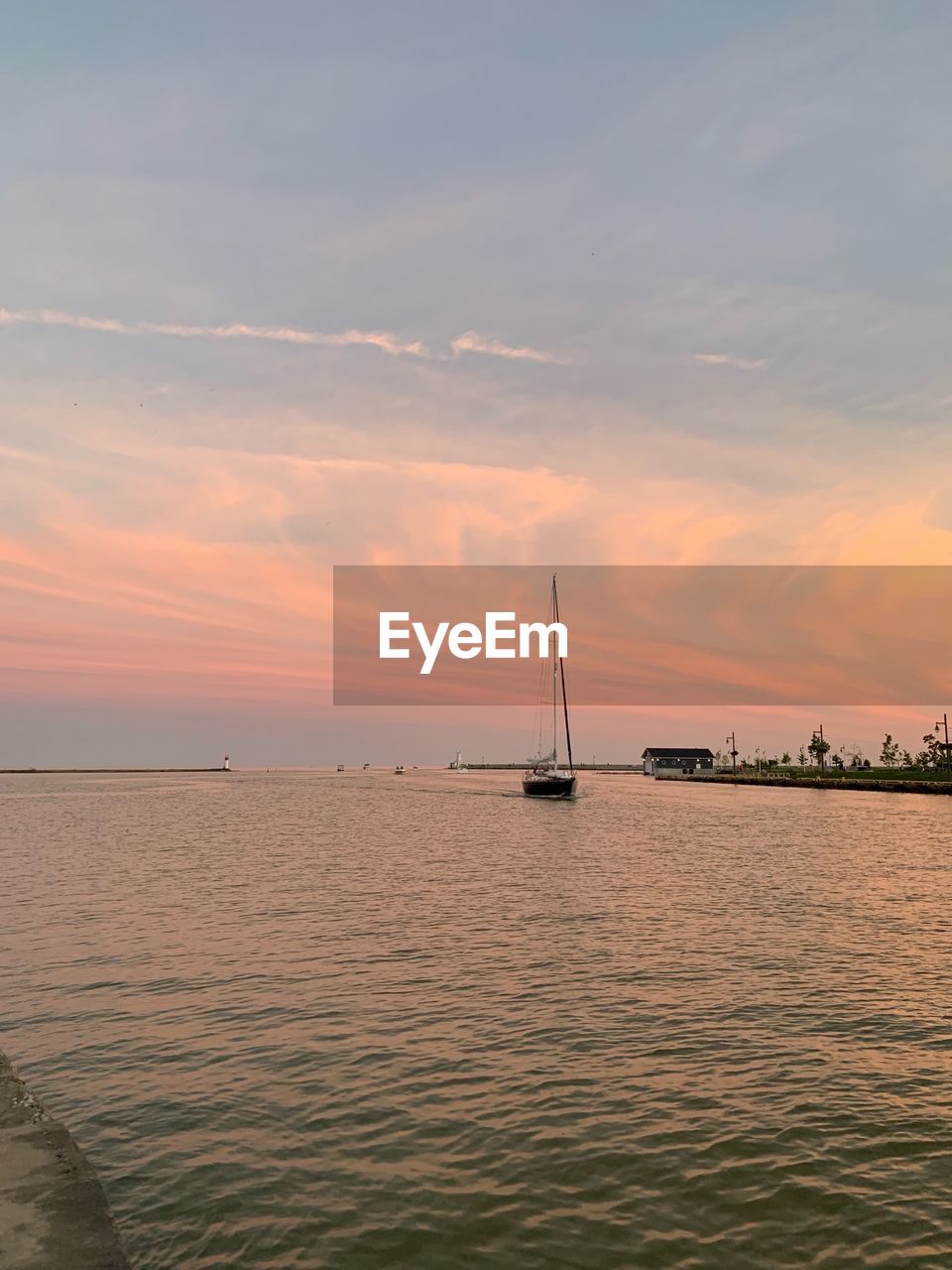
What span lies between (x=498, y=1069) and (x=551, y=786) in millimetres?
112128

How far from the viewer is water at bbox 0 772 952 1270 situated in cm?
1020

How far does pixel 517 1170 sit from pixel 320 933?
17724 mm

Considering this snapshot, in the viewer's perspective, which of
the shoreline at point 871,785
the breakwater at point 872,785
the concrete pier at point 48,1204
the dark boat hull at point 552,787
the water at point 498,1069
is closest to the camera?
the concrete pier at point 48,1204

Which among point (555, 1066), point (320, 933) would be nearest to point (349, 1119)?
point (555, 1066)

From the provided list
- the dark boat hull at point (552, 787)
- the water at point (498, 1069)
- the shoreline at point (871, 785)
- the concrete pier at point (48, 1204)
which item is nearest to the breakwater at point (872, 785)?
the shoreline at point (871, 785)

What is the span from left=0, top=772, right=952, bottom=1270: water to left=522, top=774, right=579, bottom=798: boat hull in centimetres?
8744

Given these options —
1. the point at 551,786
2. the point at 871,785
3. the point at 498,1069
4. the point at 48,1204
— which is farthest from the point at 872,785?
the point at 48,1204

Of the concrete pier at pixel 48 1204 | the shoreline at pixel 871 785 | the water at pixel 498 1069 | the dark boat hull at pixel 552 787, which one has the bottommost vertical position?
the shoreline at pixel 871 785

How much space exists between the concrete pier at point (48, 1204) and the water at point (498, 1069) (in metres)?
0.39

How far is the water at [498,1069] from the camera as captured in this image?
1020 centimetres

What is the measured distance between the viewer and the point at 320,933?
28109mm

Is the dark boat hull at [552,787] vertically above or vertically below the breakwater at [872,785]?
above

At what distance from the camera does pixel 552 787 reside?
126 meters

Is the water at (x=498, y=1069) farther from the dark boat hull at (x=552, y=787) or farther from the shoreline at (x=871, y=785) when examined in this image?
the shoreline at (x=871, y=785)
